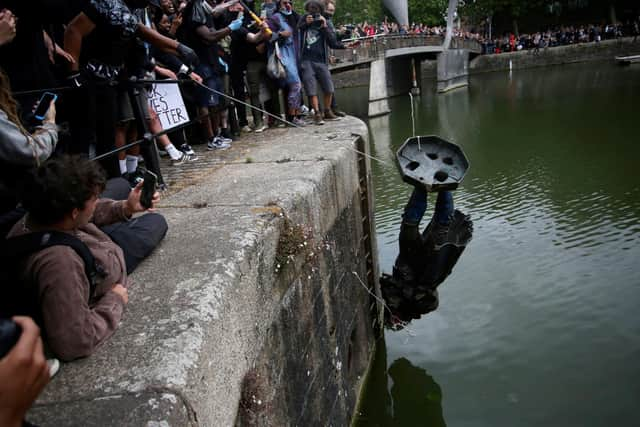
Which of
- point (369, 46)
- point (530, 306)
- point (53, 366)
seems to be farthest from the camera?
point (369, 46)

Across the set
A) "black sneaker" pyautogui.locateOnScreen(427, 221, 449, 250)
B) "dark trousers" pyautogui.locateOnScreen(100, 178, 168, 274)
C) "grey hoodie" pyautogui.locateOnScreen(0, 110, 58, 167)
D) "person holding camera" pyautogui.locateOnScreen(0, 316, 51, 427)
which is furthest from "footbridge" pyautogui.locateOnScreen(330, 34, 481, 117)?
"person holding camera" pyautogui.locateOnScreen(0, 316, 51, 427)

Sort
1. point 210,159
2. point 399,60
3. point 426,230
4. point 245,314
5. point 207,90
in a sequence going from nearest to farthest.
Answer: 1. point 245,314
2. point 426,230
3. point 210,159
4. point 207,90
5. point 399,60

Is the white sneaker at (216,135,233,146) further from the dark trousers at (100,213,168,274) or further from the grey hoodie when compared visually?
the grey hoodie

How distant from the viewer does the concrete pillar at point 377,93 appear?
25562 millimetres

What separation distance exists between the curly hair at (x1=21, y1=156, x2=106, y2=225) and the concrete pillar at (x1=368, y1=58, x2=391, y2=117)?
2394 cm

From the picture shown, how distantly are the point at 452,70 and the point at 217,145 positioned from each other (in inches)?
1219

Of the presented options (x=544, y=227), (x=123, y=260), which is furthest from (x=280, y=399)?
(x=544, y=227)

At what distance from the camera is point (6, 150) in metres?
2.17

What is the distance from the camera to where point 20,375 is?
3.61ft

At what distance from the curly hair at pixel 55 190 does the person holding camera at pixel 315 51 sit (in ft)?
17.8

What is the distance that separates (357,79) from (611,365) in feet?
129

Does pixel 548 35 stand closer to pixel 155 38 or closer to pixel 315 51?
pixel 315 51

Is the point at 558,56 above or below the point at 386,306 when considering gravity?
above

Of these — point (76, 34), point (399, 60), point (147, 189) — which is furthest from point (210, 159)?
point (399, 60)
